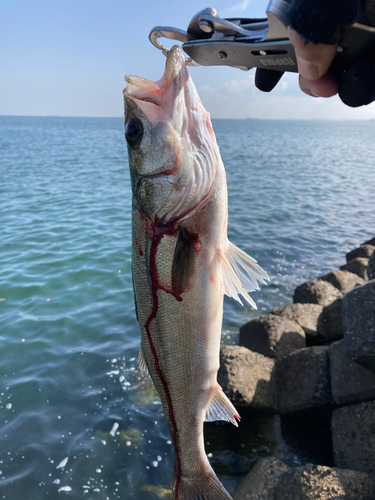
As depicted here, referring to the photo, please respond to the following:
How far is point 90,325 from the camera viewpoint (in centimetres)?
846

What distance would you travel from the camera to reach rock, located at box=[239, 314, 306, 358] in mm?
6250

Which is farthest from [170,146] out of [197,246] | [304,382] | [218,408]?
[304,382]

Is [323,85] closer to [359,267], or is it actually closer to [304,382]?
[304,382]

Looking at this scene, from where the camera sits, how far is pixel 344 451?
167 inches

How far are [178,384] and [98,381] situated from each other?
4.76 m

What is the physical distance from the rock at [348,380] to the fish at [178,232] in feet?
9.68

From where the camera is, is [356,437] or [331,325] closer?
[356,437]

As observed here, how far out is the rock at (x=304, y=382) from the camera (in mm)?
5043

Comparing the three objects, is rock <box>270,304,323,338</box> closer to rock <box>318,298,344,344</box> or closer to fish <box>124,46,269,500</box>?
rock <box>318,298,344,344</box>

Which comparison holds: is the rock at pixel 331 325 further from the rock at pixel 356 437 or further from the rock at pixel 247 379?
the rock at pixel 356 437

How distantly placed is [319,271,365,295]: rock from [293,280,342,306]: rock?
280 mm

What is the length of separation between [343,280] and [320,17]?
26.1ft

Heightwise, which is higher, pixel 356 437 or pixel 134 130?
pixel 134 130

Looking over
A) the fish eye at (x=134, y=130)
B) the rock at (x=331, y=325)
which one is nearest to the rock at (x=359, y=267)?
the rock at (x=331, y=325)
